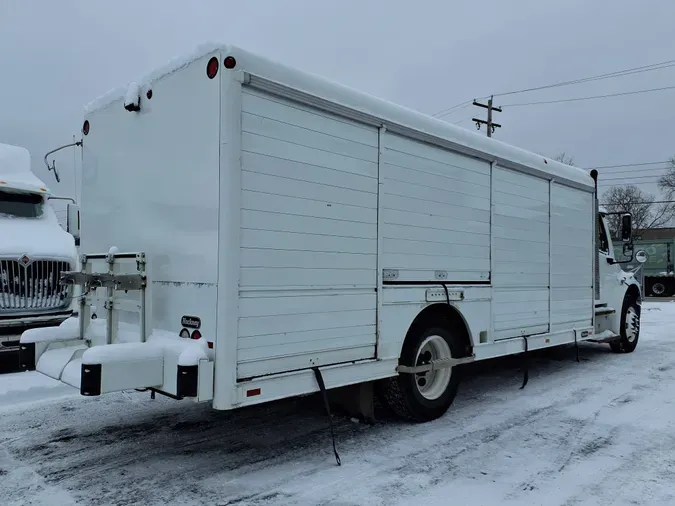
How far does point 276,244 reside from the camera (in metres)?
3.93

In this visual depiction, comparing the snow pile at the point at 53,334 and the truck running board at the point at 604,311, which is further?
the truck running board at the point at 604,311

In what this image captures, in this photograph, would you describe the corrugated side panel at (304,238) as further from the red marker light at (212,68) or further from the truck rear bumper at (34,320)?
the truck rear bumper at (34,320)

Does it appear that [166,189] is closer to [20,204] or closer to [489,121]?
[20,204]

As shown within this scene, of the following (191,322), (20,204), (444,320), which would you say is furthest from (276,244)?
(20,204)

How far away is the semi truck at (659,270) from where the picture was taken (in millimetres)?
27797

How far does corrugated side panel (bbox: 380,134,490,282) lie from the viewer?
4.86m

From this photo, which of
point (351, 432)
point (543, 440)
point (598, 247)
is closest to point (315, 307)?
point (351, 432)

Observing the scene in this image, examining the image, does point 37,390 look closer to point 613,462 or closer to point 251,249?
point 251,249

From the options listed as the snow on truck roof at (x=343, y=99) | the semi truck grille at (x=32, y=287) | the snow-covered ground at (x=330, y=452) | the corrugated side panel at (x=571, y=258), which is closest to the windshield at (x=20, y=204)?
the semi truck grille at (x=32, y=287)

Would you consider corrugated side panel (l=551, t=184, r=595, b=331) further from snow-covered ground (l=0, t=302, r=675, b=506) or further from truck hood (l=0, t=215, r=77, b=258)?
truck hood (l=0, t=215, r=77, b=258)

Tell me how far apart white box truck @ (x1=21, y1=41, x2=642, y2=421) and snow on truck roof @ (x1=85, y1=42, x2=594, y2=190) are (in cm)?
A: 2

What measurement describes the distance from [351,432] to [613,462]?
7.14 feet

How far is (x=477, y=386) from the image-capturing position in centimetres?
710

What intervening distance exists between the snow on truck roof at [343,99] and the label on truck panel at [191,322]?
1726 mm
